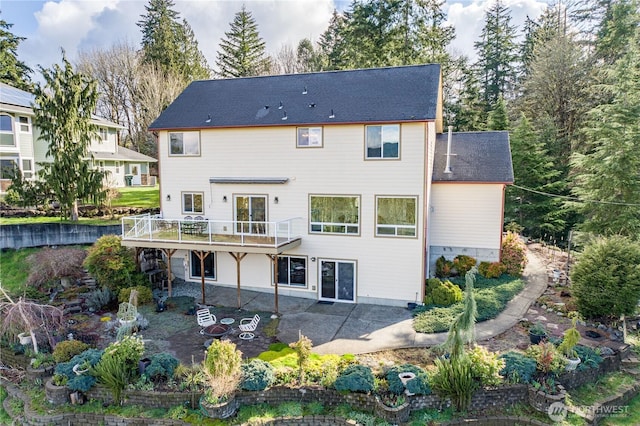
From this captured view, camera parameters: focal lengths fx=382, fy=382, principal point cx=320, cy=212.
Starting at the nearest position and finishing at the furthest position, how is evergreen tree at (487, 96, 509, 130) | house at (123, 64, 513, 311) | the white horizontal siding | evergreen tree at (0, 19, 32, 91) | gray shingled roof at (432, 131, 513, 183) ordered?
house at (123, 64, 513, 311)
the white horizontal siding
gray shingled roof at (432, 131, 513, 183)
evergreen tree at (487, 96, 509, 130)
evergreen tree at (0, 19, 32, 91)

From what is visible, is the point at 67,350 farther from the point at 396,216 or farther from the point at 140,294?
the point at 396,216

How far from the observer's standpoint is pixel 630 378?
10180 millimetres

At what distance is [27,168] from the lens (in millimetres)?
26062

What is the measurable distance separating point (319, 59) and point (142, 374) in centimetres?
3732

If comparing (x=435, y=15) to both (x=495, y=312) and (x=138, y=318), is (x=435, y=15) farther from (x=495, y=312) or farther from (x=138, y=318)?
(x=138, y=318)

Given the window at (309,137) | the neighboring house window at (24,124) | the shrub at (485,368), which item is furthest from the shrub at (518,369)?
the neighboring house window at (24,124)

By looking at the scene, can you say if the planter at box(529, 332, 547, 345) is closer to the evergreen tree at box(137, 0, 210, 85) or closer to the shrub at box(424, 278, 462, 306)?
the shrub at box(424, 278, 462, 306)

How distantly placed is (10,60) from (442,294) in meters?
43.6

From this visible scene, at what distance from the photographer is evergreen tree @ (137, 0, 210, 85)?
4084 centimetres

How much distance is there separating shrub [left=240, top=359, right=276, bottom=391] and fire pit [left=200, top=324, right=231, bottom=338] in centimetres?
322

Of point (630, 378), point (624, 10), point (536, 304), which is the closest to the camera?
point (630, 378)

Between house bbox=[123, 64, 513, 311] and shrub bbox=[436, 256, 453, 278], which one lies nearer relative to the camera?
house bbox=[123, 64, 513, 311]

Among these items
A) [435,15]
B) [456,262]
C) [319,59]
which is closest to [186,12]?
[319,59]

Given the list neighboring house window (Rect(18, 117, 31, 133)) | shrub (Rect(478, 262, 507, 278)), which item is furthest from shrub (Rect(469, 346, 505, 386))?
neighboring house window (Rect(18, 117, 31, 133))
